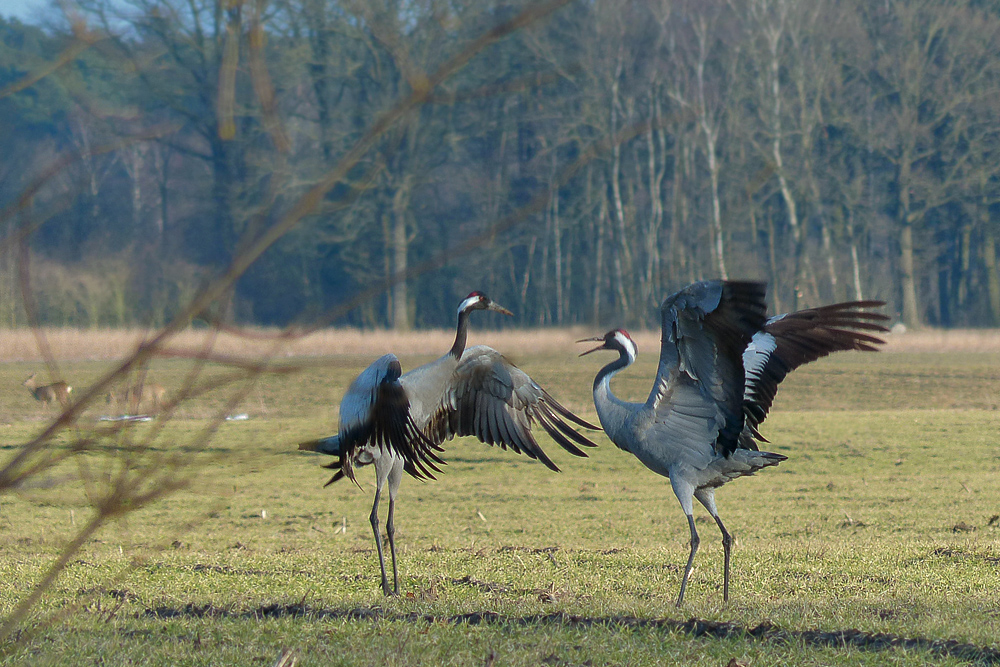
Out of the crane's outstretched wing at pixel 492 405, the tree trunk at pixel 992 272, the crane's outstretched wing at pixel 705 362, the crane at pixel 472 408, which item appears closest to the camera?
the crane's outstretched wing at pixel 705 362

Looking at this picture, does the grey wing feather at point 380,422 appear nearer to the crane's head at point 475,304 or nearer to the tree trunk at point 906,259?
the crane's head at point 475,304

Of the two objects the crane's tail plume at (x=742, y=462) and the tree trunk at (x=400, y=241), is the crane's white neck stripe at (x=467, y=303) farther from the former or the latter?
the tree trunk at (x=400, y=241)

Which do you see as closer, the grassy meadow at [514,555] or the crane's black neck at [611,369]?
the grassy meadow at [514,555]

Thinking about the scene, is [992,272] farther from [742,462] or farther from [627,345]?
[742,462]

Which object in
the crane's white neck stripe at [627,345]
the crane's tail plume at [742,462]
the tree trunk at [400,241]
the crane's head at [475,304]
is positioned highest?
the tree trunk at [400,241]

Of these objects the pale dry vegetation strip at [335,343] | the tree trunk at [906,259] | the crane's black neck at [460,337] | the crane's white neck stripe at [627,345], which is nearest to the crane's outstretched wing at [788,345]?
the crane's white neck stripe at [627,345]

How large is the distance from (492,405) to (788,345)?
1.77m

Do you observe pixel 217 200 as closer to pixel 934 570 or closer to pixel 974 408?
pixel 974 408

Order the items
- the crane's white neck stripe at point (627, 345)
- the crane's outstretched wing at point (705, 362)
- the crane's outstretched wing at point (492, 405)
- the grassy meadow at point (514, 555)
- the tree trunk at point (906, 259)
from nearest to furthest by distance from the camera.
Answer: the grassy meadow at point (514, 555) → the crane's outstretched wing at point (705, 362) → the crane's white neck stripe at point (627, 345) → the crane's outstretched wing at point (492, 405) → the tree trunk at point (906, 259)

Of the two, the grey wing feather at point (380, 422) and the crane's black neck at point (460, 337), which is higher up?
the crane's black neck at point (460, 337)

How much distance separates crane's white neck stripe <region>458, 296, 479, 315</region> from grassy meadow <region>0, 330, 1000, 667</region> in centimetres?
90

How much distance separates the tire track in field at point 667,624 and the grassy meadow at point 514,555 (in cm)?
1

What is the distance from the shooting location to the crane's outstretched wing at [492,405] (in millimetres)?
6641

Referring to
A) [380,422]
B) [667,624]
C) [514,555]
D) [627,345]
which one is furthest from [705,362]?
[514,555]
